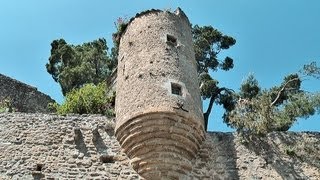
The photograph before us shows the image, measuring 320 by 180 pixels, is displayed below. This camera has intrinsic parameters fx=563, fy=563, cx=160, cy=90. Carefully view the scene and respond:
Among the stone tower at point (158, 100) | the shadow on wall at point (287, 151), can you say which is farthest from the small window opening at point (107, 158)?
the shadow on wall at point (287, 151)

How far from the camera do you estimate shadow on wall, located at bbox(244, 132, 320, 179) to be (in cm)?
1355

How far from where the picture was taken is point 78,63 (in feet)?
74.6

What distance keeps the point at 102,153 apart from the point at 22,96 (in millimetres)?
7898

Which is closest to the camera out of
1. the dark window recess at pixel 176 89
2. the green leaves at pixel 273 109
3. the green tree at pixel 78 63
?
the dark window recess at pixel 176 89

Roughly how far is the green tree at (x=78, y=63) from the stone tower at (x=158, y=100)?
779 cm

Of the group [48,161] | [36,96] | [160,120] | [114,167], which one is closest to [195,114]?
[160,120]

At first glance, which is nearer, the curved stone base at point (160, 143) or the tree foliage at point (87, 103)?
the curved stone base at point (160, 143)

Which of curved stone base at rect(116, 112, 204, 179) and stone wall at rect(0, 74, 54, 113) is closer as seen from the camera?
curved stone base at rect(116, 112, 204, 179)

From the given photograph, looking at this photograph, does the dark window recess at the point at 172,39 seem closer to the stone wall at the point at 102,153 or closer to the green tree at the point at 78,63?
the stone wall at the point at 102,153

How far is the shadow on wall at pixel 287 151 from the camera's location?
13.5 metres

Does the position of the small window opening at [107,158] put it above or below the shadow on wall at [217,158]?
below

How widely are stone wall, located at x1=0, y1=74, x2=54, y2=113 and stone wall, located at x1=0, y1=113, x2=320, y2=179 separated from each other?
632cm

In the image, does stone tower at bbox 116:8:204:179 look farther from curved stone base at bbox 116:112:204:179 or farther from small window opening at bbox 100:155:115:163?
small window opening at bbox 100:155:115:163

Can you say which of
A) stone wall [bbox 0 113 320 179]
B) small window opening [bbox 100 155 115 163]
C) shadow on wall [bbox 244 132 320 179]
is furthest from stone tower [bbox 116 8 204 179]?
shadow on wall [bbox 244 132 320 179]
